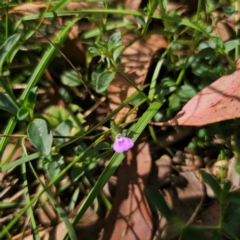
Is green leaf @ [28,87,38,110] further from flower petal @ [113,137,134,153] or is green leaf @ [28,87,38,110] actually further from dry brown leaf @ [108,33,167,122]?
dry brown leaf @ [108,33,167,122]

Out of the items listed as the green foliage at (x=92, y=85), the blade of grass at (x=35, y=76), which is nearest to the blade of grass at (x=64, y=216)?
the green foliage at (x=92, y=85)

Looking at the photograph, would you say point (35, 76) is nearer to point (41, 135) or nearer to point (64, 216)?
point (41, 135)

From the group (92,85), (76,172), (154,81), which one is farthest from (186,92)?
(76,172)

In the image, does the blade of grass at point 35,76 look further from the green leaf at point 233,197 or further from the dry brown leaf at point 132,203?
the green leaf at point 233,197

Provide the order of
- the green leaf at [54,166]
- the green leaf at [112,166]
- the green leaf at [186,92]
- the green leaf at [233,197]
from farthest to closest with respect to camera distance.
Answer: the green leaf at [186,92] < the green leaf at [54,166] < the green leaf at [112,166] < the green leaf at [233,197]

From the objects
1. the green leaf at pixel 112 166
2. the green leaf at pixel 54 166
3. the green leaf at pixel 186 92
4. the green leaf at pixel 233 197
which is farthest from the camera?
the green leaf at pixel 186 92

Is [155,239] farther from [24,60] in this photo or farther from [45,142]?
[24,60]

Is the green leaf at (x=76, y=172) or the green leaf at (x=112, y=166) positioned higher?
the green leaf at (x=112, y=166)
